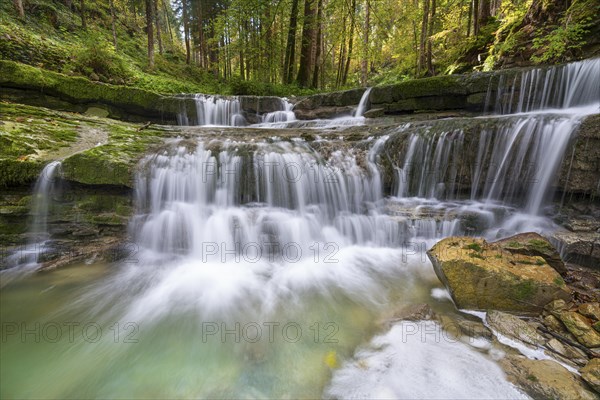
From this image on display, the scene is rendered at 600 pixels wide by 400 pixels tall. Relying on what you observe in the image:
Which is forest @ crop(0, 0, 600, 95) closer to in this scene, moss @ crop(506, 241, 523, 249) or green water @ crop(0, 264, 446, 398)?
moss @ crop(506, 241, 523, 249)

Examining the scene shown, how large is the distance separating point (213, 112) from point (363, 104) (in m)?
4.92

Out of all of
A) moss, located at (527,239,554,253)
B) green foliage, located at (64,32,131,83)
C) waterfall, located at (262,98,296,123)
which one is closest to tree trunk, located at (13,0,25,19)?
green foliage, located at (64,32,131,83)

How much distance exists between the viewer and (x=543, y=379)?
7.14 feet

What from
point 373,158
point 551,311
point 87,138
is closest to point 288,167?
point 373,158

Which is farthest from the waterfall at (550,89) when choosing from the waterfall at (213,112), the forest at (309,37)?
the waterfall at (213,112)

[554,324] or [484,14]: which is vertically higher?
[484,14]

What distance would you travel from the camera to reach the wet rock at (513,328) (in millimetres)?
2645

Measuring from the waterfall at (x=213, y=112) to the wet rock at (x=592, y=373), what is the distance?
9383 millimetres

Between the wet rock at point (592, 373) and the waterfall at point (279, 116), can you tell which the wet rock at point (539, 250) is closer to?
the wet rock at point (592, 373)

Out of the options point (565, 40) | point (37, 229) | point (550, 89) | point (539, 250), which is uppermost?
point (565, 40)

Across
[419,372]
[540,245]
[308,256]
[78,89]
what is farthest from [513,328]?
[78,89]

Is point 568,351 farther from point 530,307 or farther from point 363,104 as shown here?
point 363,104

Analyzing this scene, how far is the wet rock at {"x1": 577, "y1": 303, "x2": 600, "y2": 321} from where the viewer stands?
8.82 ft

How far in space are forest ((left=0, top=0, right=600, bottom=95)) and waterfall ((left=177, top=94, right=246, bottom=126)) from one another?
1602 mm
